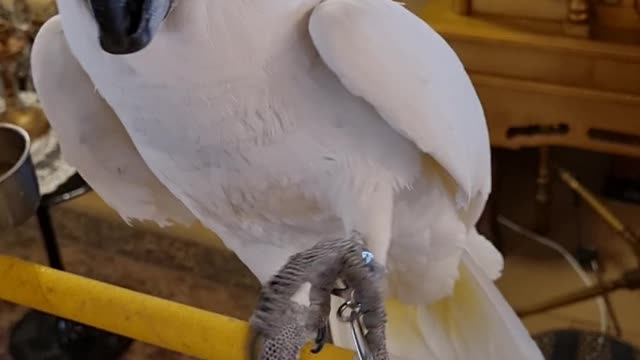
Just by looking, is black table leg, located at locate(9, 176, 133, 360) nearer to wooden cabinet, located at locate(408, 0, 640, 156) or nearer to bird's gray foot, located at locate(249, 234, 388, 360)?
wooden cabinet, located at locate(408, 0, 640, 156)

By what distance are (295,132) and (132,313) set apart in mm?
233

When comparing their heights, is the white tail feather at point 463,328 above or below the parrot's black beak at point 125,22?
below

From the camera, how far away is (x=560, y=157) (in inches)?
86.0

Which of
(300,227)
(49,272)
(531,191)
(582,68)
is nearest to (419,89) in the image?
(300,227)

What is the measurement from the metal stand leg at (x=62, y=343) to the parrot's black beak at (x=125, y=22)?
125cm

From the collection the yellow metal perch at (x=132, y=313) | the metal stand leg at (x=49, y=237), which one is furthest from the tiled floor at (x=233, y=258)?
the yellow metal perch at (x=132, y=313)

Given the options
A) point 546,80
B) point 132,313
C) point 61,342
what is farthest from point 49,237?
point 132,313

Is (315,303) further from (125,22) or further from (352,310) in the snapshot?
(125,22)

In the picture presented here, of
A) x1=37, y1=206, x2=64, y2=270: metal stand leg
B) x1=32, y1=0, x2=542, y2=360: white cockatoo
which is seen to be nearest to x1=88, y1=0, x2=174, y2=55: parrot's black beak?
x1=32, y1=0, x2=542, y2=360: white cockatoo

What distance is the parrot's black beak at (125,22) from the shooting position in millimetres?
718

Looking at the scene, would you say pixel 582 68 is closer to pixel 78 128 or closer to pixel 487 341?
pixel 487 341

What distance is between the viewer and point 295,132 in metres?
0.90

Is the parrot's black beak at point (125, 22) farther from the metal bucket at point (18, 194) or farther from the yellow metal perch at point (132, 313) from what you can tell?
the metal bucket at point (18, 194)

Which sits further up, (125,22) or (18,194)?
(125,22)
